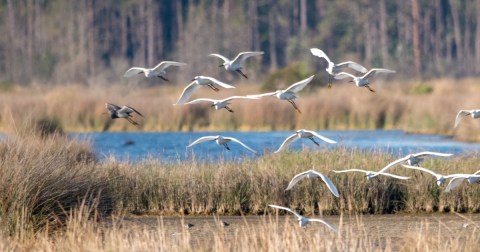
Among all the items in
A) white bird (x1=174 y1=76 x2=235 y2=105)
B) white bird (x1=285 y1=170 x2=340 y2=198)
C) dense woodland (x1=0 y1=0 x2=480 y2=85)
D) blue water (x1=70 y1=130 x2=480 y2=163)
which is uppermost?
dense woodland (x1=0 y1=0 x2=480 y2=85)

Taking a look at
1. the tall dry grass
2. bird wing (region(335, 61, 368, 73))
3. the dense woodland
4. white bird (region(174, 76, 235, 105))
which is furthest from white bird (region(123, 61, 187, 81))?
the dense woodland

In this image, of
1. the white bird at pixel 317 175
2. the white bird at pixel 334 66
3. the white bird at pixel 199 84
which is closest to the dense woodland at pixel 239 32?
the white bird at pixel 199 84

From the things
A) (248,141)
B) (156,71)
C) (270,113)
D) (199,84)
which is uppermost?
(270,113)

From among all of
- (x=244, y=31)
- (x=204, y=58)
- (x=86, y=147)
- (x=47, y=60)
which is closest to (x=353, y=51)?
(x=244, y=31)

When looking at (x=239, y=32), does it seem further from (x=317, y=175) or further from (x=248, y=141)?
(x=317, y=175)

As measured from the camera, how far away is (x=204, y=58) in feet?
171

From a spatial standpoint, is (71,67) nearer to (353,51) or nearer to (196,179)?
(353,51)

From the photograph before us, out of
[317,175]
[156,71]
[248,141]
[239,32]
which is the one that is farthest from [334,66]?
[239,32]

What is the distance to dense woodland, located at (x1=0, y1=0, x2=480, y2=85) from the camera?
2112 inches

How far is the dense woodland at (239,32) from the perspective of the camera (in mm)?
53656

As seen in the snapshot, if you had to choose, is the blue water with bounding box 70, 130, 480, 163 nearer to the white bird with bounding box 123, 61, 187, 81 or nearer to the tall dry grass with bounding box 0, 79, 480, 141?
the tall dry grass with bounding box 0, 79, 480, 141

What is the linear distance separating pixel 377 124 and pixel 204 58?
72.9 feet

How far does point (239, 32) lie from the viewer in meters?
56.1

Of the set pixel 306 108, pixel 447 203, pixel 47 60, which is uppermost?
pixel 47 60
